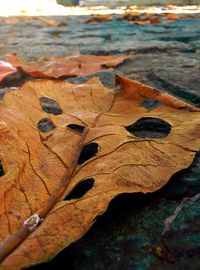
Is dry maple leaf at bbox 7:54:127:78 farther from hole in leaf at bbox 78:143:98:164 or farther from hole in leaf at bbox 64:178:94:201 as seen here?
hole in leaf at bbox 64:178:94:201

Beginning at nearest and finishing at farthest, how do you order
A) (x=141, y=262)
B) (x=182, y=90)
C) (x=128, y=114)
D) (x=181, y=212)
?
1. (x=141, y=262)
2. (x=181, y=212)
3. (x=128, y=114)
4. (x=182, y=90)

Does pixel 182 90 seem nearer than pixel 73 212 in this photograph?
No

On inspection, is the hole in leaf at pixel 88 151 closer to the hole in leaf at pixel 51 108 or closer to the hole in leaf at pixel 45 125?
the hole in leaf at pixel 45 125

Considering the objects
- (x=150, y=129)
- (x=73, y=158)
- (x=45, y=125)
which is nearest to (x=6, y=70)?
(x=45, y=125)

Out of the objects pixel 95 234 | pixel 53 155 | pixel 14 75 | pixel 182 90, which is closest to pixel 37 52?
pixel 14 75

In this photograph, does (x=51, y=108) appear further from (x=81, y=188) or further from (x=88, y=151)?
(x=81, y=188)

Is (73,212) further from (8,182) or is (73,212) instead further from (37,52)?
(37,52)

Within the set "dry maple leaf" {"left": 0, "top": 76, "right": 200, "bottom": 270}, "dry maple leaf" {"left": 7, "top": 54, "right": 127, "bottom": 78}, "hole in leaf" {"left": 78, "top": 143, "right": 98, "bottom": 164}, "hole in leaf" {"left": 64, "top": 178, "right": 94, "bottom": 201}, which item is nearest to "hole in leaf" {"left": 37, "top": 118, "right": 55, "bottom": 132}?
"dry maple leaf" {"left": 0, "top": 76, "right": 200, "bottom": 270}

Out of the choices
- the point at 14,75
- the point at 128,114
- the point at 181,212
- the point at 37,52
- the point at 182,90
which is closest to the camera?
the point at 181,212

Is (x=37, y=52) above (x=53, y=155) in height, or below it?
below
